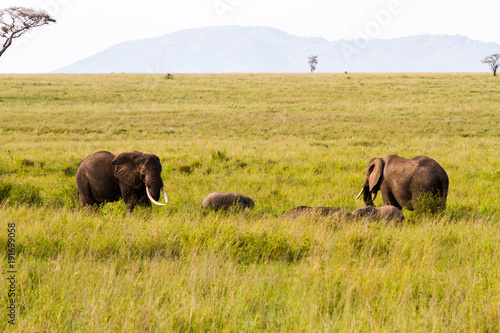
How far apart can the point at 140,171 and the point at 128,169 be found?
35cm

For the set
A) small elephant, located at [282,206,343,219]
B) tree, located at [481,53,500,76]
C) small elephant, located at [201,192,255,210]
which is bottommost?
small elephant, located at [201,192,255,210]

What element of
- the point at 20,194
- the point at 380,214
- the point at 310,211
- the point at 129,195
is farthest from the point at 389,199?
the point at 20,194

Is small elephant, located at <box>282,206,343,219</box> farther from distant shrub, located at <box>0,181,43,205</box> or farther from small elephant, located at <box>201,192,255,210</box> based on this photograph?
distant shrub, located at <box>0,181,43,205</box>

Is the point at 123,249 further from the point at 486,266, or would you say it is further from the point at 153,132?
the point at 153,132

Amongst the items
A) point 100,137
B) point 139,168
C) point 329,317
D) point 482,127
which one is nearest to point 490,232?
point 329,317

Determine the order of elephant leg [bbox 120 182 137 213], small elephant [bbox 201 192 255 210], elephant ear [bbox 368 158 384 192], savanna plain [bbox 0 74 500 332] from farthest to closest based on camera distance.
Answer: elephant ear [bbox 368 158 384 192], small elephant [bbox 201 192 255 210], elephant leg [bbox 120 182 137 213], savanna plain [bbox 0 74 500 332]

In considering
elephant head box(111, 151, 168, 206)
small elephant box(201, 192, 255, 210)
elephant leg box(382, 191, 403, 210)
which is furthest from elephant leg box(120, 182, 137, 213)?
elephant leg box(382, 191, 403, 210)

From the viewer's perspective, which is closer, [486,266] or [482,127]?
[486,266]

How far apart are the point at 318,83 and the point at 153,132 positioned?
97.1 feet

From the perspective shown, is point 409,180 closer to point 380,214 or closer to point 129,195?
point 380,214

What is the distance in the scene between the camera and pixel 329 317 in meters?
3.51

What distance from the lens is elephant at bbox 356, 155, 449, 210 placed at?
329 inches

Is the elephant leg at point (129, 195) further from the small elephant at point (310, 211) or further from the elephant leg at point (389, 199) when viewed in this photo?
the elephant leg at point (389, 199)

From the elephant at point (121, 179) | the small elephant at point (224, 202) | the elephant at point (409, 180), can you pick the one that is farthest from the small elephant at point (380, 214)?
the elephant at point (121, 179)
